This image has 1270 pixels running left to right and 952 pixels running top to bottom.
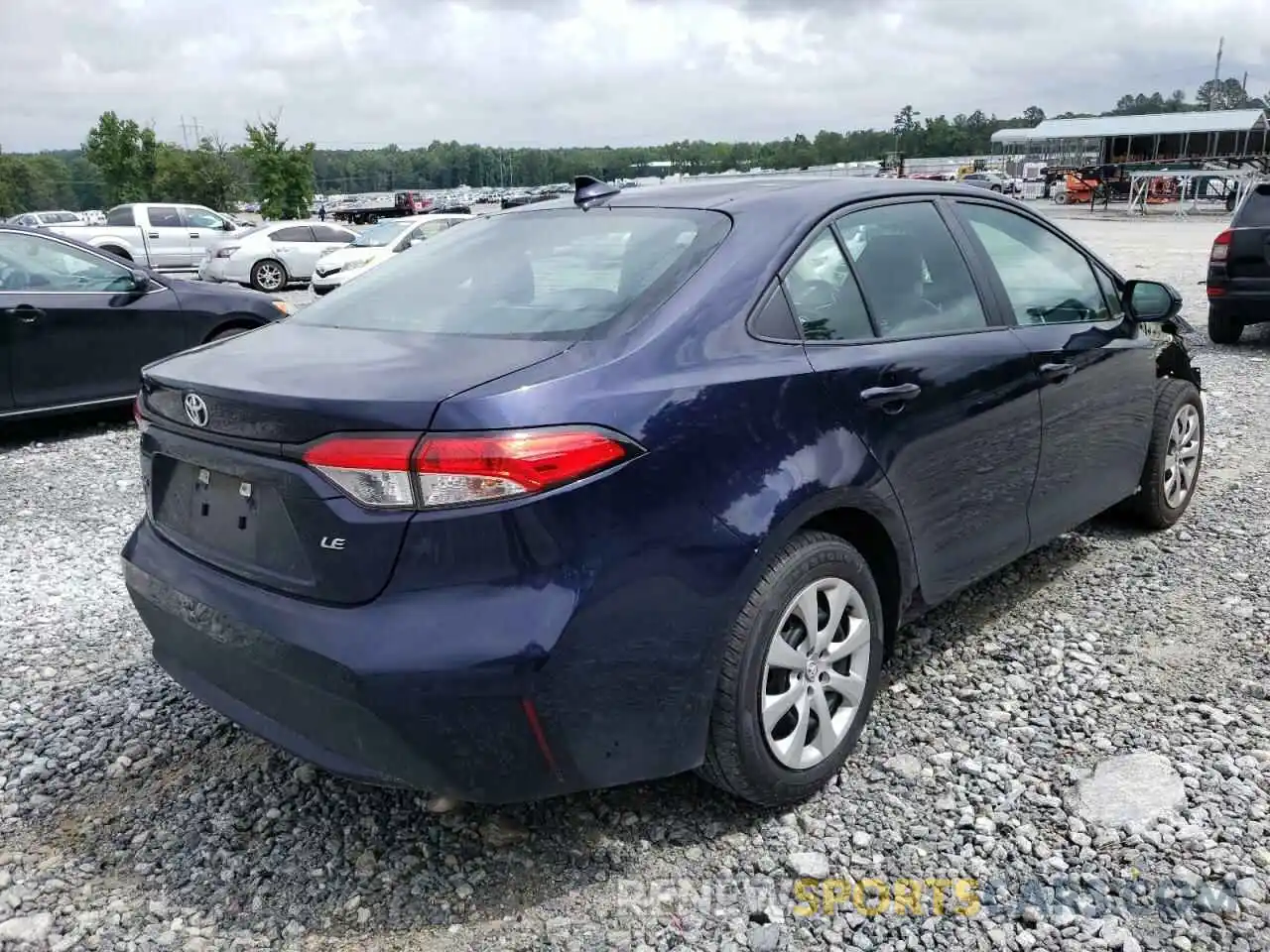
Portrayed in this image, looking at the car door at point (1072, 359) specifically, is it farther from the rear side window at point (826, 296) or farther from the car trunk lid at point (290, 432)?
the car trunk lid at point (290, 432)

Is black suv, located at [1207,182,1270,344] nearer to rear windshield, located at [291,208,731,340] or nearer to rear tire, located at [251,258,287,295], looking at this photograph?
rear windshield, located at [291,208,731,340]

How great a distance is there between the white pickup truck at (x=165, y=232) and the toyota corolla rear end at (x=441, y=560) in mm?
22525

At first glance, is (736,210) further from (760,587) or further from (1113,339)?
(1113,339)

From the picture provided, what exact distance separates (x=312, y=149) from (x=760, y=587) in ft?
164

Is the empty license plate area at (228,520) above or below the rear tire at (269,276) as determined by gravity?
above

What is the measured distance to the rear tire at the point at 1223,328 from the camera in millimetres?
10172

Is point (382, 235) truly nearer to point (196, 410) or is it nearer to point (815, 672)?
point (196, 410)

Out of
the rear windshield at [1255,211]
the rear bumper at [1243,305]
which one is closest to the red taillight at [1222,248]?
the rear windshield at [1255,211]

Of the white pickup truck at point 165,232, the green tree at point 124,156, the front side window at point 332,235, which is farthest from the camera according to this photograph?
the green tree at point 124,156

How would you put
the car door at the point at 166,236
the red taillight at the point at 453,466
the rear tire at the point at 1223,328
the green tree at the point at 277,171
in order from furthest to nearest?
the green tree at the point at 277,171, the car door at the point at 166,236, the rear tire at the point at 1223,328, the red taillight at the point at 453,466

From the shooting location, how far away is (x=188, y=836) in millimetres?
2758

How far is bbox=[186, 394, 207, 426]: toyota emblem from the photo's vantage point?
248cm

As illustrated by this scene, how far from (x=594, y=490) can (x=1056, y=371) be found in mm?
2186

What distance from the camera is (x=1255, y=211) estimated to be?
388 inches
